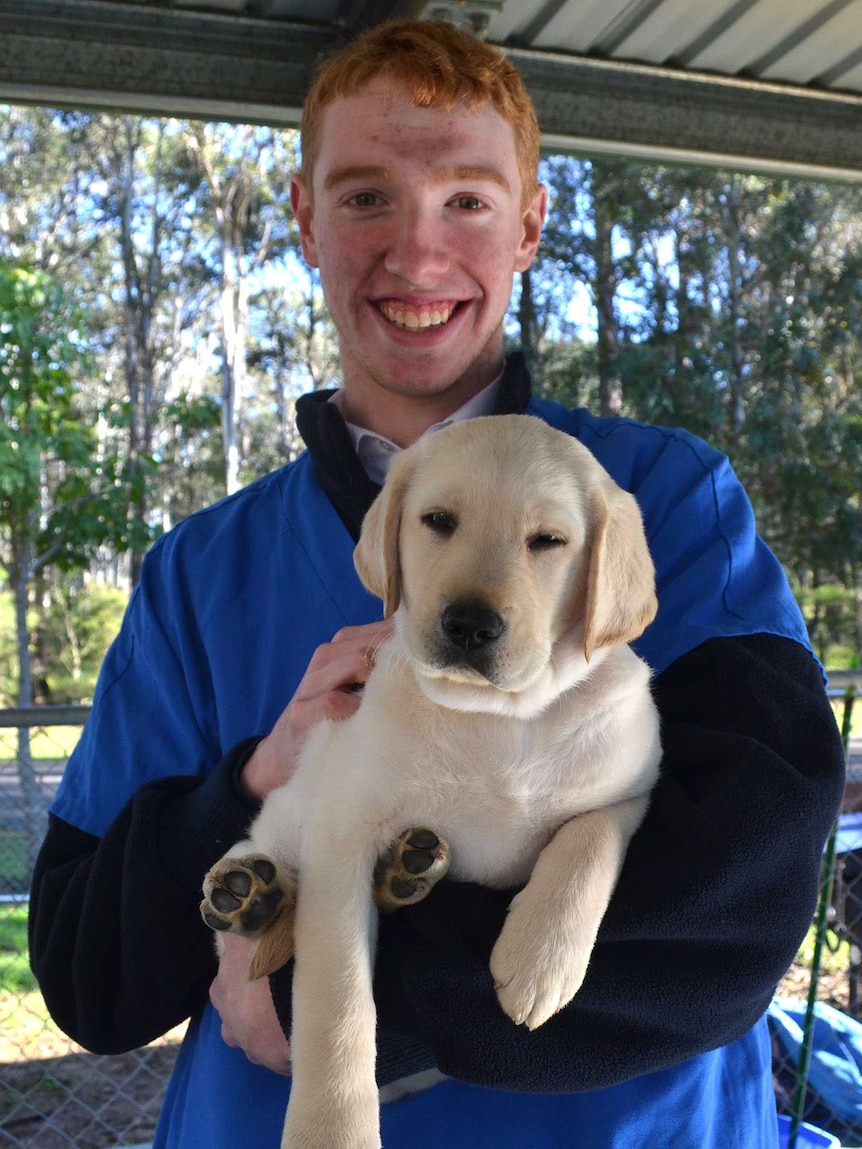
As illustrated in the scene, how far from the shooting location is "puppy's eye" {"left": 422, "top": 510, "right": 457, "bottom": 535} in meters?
1.98

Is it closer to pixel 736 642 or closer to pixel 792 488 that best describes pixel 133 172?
pixel 792 488

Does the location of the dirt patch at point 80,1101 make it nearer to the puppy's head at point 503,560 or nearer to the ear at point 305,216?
the ear at point 305,216

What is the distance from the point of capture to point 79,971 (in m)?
2.12

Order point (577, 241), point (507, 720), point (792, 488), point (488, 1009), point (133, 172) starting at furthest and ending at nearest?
point (133, 172) < point (577, 241) < point (792, 488) < point (507, 720) < point (488, 1009)

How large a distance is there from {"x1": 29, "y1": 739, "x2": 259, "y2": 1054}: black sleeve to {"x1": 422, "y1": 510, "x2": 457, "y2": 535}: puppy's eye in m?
0.55

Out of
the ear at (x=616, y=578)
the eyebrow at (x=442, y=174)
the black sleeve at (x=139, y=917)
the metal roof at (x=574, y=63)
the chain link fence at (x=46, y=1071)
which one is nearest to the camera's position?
the ear at (x=616, y=578)

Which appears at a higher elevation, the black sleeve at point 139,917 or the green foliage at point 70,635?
the black sleeve at point 139,917

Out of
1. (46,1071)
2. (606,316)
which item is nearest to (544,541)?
(46,1071)

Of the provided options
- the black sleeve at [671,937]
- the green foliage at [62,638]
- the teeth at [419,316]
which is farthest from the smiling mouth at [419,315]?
the green foliage at [62,638]

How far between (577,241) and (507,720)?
60.2 ft

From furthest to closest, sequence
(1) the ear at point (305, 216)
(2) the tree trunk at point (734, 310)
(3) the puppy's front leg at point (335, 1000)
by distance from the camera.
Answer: (2) the tree trunk at point (734, 310) < (1) the ear at point (305, 216) < (3) the puppy's front leg at point (335, 1000)

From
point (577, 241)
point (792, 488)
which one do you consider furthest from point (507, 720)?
point (577, 241)

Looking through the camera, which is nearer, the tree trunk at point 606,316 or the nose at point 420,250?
the nose at point 420,250

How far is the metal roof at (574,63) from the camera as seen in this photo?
3572 millimetres
